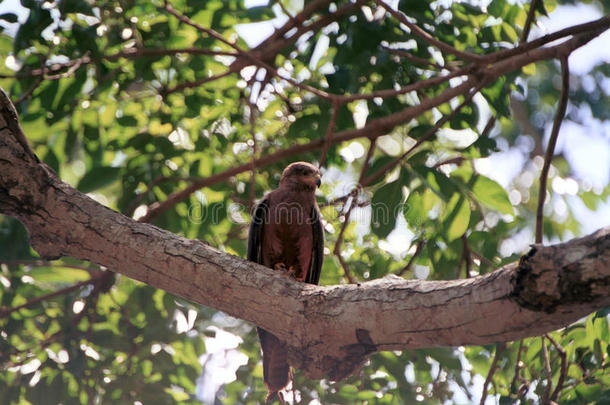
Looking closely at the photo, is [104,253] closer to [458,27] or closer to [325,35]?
[325,35]

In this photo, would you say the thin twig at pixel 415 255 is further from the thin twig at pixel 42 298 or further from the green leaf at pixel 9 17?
the green leaf at pixel 9 17

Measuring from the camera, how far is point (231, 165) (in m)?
5.66

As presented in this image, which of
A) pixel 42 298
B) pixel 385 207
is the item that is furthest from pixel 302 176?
pixel 42 298

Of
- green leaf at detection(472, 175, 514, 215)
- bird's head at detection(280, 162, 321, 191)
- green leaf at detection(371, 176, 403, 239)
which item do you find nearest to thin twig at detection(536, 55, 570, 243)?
green leaf at detection(472, 175, 514, 215)

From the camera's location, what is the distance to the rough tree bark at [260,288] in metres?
2.87

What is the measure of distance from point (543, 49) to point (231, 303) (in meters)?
2.66

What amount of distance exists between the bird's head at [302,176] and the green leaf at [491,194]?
4.79ft

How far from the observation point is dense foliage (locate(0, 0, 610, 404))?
4.32 meters

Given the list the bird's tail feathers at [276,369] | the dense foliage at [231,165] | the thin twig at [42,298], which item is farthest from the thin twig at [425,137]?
the thin twig at [42,298]

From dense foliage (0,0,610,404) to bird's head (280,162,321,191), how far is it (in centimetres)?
14

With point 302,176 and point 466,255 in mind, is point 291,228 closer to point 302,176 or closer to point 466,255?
point 302,176

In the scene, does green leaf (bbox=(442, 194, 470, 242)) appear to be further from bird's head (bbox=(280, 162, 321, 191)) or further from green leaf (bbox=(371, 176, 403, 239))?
bird's head (bbox=(280, 162, 321, 191))

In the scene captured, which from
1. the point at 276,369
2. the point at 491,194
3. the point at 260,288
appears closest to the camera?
the point at 260,288

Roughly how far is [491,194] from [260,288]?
5.99ft
